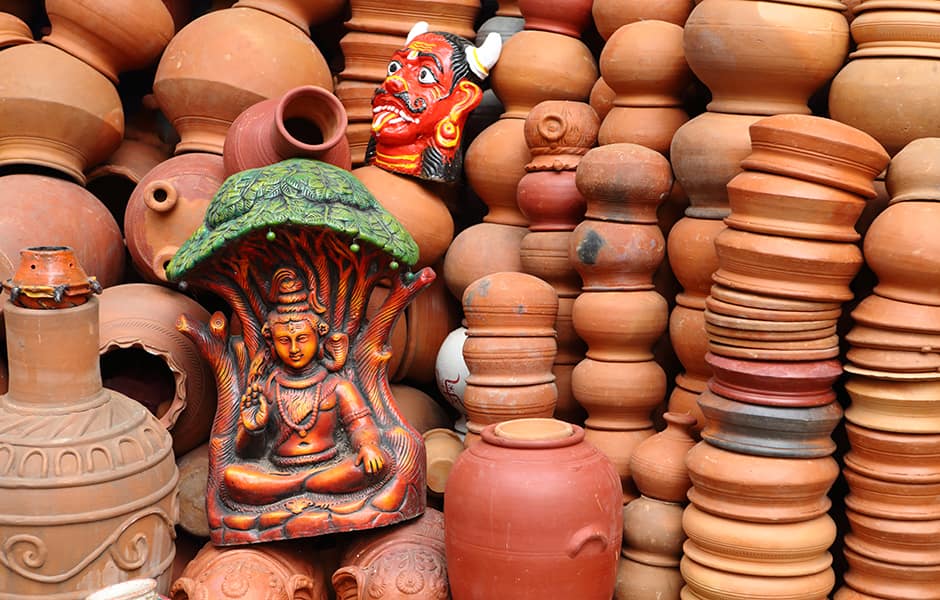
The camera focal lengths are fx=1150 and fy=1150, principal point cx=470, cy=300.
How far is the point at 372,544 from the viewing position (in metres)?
3.12

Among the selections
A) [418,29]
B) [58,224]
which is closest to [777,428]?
[418,29]

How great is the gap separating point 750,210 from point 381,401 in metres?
1.13

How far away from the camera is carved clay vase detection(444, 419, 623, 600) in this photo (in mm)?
2779

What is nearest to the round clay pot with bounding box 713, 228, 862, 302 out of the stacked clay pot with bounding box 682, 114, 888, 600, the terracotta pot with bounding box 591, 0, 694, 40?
the stacked clay pot with bounding box 682, 114, 888, 600

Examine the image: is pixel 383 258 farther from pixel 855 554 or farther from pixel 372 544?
pixel 855 554

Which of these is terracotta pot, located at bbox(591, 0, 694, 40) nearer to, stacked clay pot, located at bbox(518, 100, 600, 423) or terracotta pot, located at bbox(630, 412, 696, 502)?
stacked clay pot, located at bbox(518, 100, 600, 423)

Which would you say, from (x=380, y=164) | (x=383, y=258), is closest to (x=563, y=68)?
(x=380, y=164)

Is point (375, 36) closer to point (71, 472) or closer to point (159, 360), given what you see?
point (159, 360)

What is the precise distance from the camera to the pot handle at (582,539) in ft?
9.14

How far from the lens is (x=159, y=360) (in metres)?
3.67

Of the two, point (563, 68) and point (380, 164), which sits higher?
point (563, 68)

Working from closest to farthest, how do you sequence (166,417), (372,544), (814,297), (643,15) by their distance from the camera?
(814,297) → (372,544) → (166,417) → (643,15)

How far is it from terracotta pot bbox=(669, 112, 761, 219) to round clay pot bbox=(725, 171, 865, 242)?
268 millimetres

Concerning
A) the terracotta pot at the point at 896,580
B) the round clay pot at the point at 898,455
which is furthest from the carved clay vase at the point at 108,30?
the terracotta pot at the point at 896,580
